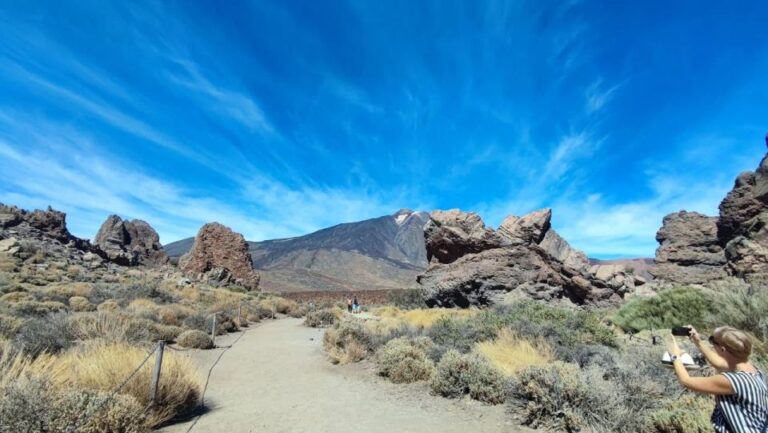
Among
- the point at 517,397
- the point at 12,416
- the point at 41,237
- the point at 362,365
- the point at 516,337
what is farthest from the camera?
the point at 41,237

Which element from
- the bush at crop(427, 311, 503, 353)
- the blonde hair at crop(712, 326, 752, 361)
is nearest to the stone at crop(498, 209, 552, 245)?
the bush at crop(427, 311, 503, 353)

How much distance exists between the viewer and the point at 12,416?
3.84 meters

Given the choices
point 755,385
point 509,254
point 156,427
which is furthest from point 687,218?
point 156,427

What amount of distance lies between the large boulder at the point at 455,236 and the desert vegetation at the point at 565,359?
381 centimetres

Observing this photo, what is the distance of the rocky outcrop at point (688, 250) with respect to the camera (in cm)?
2322

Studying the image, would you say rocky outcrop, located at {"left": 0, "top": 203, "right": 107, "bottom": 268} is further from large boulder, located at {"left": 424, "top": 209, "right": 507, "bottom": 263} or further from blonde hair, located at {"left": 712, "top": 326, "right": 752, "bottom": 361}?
blonde hair, located at {"left": 712, "top": 326, "right": 752, "bottom": 361}

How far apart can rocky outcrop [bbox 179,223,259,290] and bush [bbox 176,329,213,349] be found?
87.2 ft

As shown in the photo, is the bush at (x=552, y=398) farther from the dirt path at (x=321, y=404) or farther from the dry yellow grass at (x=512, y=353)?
the dry yellow grass at (x=512, y=353)

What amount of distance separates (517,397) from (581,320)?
5257mm

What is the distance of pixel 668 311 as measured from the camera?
12133mm

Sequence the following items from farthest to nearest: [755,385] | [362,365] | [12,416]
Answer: [362,365], [12,416], [755,385]

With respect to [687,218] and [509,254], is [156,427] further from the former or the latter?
[687,218]

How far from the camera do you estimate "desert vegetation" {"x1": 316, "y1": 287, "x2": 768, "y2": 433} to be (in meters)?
5.21

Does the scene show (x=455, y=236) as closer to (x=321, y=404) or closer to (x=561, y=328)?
(x=561, y=328)
